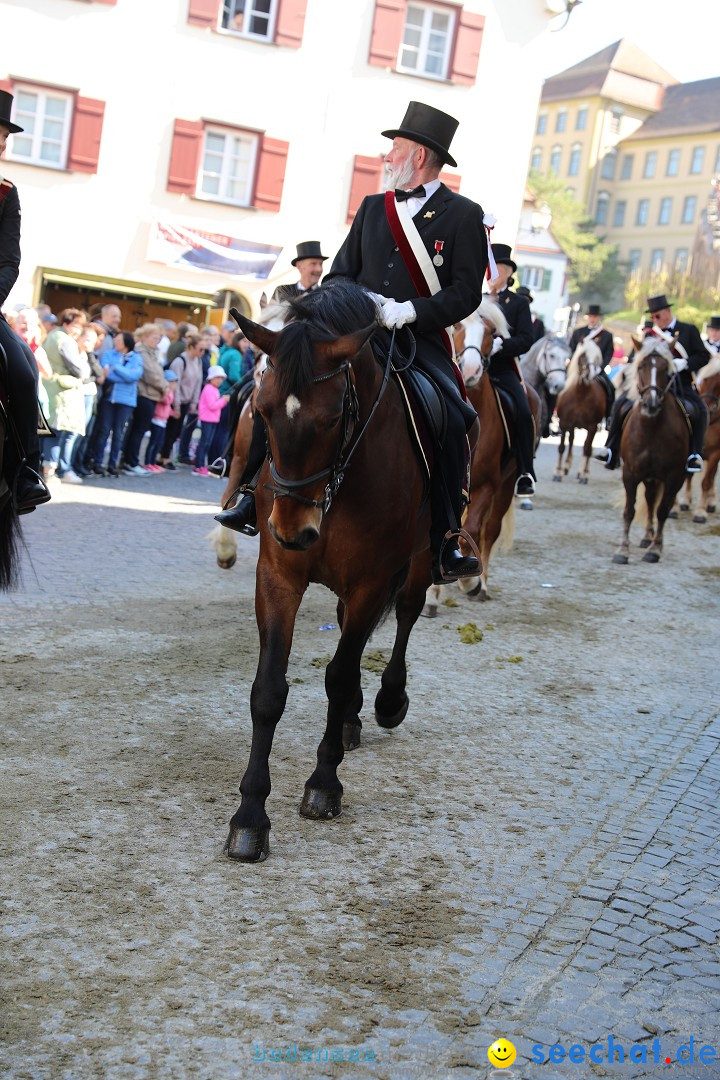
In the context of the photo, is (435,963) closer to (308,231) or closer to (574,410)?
(574,410)

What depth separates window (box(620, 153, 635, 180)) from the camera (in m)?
107

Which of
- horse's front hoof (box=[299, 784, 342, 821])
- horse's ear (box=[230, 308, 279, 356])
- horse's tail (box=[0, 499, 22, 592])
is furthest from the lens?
horse's tail (box=[0, 499, 22, 592])

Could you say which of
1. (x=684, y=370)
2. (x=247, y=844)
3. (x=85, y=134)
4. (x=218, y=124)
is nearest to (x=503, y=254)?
(x=684, y=370)

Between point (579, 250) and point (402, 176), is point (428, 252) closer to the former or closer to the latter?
point (402, 176)

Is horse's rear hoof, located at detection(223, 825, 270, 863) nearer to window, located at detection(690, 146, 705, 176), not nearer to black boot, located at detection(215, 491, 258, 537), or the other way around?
black boot, located at detection(215, 491, 258, 537)

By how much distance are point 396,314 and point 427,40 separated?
89.7 feet

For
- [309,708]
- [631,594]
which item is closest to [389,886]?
[309,708]

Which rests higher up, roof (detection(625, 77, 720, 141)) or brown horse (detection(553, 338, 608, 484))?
roof (detection(625, 77, 720, 141))

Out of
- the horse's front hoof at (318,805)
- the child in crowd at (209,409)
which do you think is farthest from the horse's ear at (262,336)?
the child in crowd at (209,409)

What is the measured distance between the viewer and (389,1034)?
11.9 feet

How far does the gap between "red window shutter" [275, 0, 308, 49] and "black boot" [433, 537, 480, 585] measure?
24.9 metres

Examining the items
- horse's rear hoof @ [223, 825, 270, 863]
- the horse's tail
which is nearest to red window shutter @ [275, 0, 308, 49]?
the horse's tail

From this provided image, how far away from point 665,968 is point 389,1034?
3.89ft

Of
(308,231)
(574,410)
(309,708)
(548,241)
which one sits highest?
(548,241)
